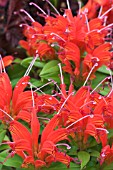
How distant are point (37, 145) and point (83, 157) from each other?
0.52 feet

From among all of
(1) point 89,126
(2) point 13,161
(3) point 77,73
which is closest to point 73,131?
(1) point 89,126

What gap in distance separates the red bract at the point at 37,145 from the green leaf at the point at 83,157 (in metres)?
0.05

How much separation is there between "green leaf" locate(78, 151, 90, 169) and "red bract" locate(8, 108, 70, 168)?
0.05 m

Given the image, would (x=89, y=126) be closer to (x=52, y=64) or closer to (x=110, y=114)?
(x=110, y=114)

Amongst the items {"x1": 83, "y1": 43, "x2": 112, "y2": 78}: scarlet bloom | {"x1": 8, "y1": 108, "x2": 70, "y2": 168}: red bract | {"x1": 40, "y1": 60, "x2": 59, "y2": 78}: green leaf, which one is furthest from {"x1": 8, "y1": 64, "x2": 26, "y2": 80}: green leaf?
{"x1": 8, "y1": 108, "x2": 70, "y2": 168}: red bract

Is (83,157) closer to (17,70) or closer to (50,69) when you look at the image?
(50,69)

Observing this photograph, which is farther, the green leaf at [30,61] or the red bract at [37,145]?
the green leaf at [30,61]

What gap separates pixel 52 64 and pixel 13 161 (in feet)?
1.67

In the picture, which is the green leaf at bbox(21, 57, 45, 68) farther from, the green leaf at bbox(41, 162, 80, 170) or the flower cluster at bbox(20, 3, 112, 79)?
the green leaf at bbox(41, 162, 80, 170)

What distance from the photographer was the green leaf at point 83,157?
1.40 m

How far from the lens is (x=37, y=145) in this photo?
1461mm

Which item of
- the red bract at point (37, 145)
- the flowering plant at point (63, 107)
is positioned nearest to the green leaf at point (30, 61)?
the flowering plant at point (63, 107)

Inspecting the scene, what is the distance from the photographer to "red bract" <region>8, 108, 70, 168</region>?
4.56 feet

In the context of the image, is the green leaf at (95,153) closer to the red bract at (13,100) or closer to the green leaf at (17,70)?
the red bract at (13,100)
